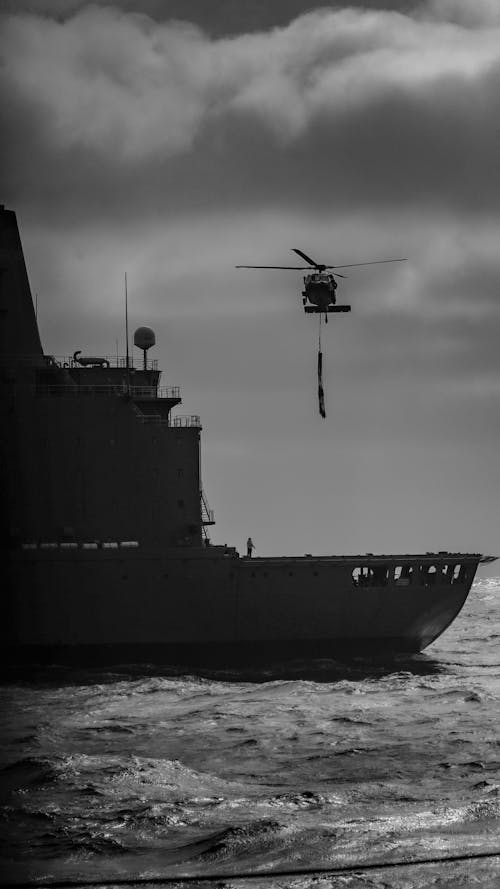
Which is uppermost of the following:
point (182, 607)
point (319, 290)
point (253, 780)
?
point (319, 290)

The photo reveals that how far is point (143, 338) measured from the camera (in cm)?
4475

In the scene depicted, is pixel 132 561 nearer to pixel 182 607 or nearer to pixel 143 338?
pixel 182 607

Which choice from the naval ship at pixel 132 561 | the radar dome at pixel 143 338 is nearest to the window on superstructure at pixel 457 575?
the naval ship at pixel 132 561

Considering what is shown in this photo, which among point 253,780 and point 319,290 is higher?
point 319,290

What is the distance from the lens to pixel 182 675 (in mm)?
38094

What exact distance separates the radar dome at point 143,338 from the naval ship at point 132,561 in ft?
5.21

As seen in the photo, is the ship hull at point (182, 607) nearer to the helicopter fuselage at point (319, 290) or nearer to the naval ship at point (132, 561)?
the naval ship at point (132, 561)

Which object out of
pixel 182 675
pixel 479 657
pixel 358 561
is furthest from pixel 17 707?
pixel 479 657

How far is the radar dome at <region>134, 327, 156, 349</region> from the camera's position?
147ft

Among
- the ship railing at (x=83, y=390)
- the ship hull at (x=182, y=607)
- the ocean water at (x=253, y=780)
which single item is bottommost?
the ocean water at (x=253, y=780)

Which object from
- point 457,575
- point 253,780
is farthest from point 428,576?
point 253,780

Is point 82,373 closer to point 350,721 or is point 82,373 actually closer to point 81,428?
point 81,428

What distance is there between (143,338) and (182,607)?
36.0 ft

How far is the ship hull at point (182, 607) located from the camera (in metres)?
40.1
